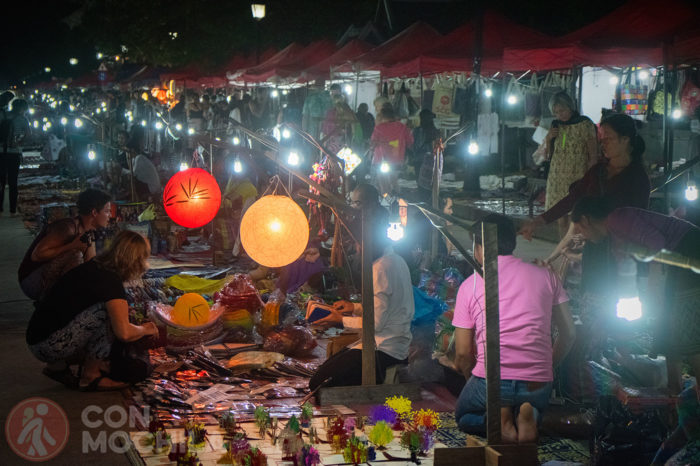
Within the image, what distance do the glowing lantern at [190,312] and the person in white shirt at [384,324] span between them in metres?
1.89

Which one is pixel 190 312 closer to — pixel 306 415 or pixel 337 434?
pixel 306 415

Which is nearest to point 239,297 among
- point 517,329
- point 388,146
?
point 517,329

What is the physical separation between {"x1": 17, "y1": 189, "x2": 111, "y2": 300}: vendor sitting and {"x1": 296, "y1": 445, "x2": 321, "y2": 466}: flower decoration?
356 cm

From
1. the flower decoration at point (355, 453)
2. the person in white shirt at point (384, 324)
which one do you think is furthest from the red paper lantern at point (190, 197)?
the flower decoration at point (355, 453)

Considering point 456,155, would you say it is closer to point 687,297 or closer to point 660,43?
point 660,43

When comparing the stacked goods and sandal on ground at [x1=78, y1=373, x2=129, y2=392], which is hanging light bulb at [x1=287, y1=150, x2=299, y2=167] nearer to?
the stacked goods

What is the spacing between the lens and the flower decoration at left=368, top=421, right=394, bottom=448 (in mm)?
5234

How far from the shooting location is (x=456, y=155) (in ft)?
77.7

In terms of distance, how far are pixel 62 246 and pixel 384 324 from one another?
3.16 metres

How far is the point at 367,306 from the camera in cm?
623

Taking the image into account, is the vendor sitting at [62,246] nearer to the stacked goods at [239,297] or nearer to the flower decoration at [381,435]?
the stacked goods at [239,297]

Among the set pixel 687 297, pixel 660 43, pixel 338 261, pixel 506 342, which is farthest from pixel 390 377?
pixel 660 43

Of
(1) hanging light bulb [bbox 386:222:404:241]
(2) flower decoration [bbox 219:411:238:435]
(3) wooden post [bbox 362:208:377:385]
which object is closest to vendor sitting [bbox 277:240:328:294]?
(1) hanging light bulb [bbox 386:222:404:241]

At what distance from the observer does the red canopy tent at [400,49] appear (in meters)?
14.1
